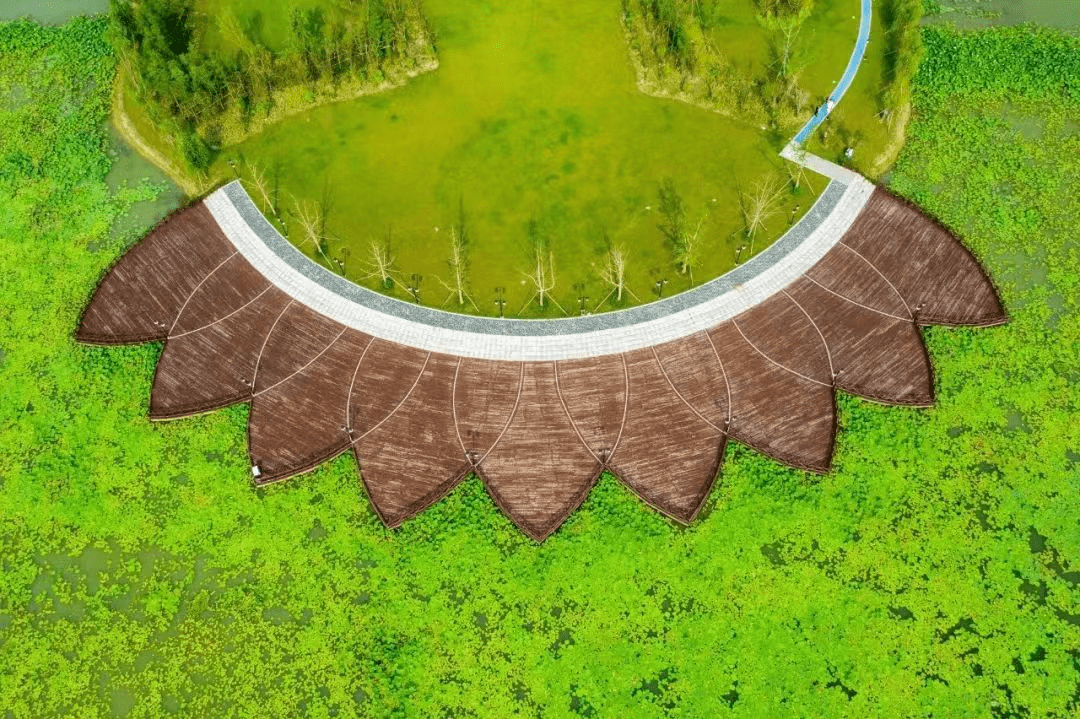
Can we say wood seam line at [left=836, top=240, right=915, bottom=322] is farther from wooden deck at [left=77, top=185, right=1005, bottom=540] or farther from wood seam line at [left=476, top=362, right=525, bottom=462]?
wood seam line at [left=476, top=362, right=525, bottom=462]

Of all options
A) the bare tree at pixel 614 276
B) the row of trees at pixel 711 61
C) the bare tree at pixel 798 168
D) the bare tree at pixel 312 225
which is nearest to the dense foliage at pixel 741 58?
the row of trees at pixel 711 61

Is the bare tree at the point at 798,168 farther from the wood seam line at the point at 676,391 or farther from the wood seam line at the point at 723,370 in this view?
the wood seam line at the point at 676,391

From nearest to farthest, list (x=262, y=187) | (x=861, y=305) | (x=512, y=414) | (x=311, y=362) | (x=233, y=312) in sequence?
(x=512, y=414) < (x=311, y=362) < (x=861, y=305) < (x=233, y=312) < (x=262, y=187)

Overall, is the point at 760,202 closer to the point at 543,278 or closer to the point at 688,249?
the point at 688,249

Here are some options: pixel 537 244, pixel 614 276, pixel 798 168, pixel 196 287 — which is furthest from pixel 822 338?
pixel 196 287

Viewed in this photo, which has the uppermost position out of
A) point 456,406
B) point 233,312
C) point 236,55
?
point 236,55

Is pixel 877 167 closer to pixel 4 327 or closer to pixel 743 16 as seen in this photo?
pixel 743 16

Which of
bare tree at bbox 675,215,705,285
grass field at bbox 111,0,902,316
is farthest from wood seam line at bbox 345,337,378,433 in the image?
bare tree at bbox 675,215,705,285
